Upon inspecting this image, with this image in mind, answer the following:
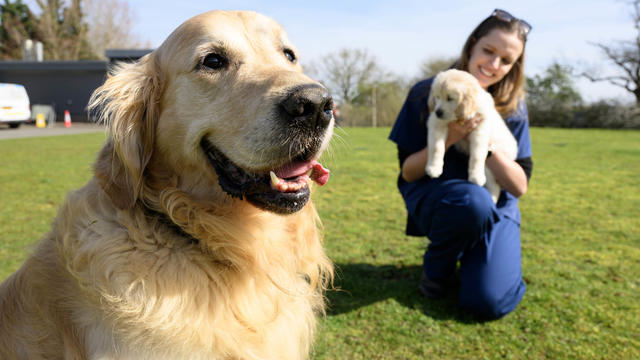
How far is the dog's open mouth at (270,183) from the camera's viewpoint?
1.91 metres

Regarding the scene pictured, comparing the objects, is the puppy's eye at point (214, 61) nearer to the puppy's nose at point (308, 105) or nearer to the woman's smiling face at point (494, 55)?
the puppy's nose at point (308, 105)

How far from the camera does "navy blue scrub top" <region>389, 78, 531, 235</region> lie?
3.79 meters

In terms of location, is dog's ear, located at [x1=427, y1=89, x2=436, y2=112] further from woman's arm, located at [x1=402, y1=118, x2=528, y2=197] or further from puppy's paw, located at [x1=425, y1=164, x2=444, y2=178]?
puppy's paw, located at [x1=425, y1=164, x2=444, y2=178]

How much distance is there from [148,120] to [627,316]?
136 inches

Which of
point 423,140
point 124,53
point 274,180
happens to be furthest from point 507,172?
point 124,53

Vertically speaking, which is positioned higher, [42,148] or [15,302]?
[15,302]

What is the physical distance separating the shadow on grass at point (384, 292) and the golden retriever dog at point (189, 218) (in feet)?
4.15

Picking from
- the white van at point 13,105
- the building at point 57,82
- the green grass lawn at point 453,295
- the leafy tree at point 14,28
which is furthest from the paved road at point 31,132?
the leafy tree at point 14,28

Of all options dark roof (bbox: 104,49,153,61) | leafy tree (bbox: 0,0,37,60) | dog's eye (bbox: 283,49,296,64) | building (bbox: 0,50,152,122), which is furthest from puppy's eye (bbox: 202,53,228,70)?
leafy tree (bbox: 0,0,37,60)

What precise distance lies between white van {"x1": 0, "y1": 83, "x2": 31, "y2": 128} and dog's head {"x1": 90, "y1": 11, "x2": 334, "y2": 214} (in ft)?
82.2

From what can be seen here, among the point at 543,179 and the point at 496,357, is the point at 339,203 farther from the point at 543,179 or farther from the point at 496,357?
the point at 543,179

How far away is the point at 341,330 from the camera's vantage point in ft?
10.2

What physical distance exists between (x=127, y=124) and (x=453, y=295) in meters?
2.78

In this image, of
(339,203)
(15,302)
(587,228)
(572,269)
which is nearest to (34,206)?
(339,203)
